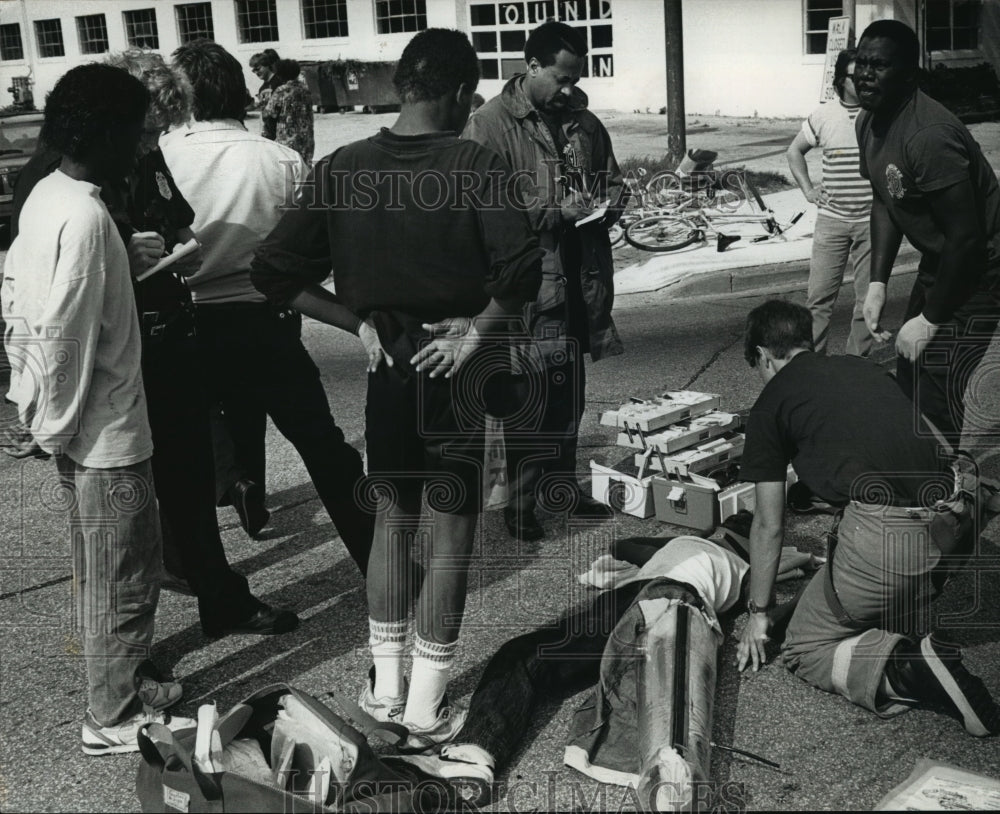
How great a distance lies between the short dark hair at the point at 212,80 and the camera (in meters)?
4.32

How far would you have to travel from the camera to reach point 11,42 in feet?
112

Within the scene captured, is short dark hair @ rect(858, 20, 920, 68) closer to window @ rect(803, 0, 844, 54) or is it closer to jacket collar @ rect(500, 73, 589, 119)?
jacket collar @ rect(500, 73, 589, 119)

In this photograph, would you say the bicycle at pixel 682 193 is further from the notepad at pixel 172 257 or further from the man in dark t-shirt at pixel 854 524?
the notepad at pixel 172 257

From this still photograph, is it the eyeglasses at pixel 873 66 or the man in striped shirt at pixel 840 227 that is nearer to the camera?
the eyeglasses at pixel 873 66

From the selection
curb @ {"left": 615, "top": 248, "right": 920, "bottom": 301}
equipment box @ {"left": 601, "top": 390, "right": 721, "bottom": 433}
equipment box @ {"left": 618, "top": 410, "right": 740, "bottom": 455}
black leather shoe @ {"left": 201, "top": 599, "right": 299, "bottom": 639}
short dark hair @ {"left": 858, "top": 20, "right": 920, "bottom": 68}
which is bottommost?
curb @ {"left": 615, "top": 248, "right": 920, "bottom": 301}

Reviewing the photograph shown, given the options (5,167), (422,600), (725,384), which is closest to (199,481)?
(422,600)

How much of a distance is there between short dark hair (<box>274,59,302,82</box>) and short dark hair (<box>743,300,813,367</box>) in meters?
9.27

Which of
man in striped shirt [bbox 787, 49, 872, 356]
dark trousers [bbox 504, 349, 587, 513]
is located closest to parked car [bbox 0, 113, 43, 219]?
man in striped shirt [bbox 787, 49, 872, 356]

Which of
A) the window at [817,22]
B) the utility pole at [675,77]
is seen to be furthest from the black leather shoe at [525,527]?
the window at [817,22]

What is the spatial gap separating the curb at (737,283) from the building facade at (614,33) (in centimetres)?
566

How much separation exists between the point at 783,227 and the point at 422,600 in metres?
9.38

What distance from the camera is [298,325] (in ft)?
14.9

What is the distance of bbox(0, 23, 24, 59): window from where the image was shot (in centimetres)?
3397

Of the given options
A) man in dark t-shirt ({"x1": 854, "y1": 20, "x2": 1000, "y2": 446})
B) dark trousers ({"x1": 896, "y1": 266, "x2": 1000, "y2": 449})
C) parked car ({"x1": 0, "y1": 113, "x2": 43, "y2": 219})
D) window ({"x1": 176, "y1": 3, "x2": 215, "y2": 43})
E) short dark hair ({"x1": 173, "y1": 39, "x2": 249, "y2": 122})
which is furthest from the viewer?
window ({"x1": 176, "y1": 3, "x2": 215, "y2": 43})
